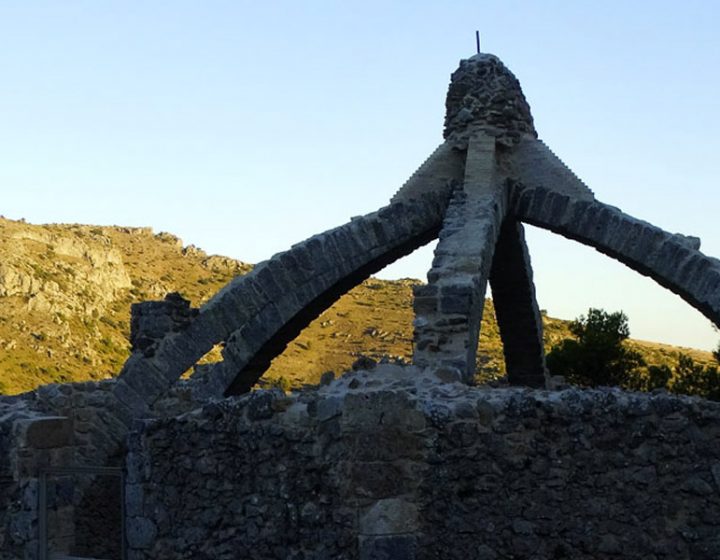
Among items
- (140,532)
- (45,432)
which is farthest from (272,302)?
(140,532)

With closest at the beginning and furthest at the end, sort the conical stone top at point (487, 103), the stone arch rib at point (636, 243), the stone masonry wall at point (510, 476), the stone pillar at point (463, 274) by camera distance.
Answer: the stone masonry wall at point (510, 476) → the stone pillar at point (463, 274) → the stone arch rib at point (636, 243) → the conical stone top at point (487, 103)

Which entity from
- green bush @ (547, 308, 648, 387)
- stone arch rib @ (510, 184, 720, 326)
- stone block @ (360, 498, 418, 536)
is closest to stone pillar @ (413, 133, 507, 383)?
stone arch rib @ (510, 184, 720, 326)

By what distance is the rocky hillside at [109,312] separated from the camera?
94.3 ft

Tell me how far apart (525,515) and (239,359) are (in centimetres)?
520

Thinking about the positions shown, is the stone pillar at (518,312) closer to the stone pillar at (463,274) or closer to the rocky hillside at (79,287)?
the stone pillar at (463,274)

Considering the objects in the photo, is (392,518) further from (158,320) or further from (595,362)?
(595,362)

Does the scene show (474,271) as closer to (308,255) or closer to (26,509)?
(308,255)

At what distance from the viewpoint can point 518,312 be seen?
42.4 ft

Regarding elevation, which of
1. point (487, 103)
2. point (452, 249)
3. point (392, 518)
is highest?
point (487, 103)

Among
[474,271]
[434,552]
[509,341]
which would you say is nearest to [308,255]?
[474,271]

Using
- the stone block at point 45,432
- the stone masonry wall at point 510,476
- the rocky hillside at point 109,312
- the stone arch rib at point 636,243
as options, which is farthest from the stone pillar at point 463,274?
the rocky hillside at point 109,312

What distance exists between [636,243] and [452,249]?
1.97m

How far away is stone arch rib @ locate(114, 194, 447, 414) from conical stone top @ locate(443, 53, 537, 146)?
112 cm

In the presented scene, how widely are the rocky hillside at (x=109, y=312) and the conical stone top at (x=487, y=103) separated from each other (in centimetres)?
1454
